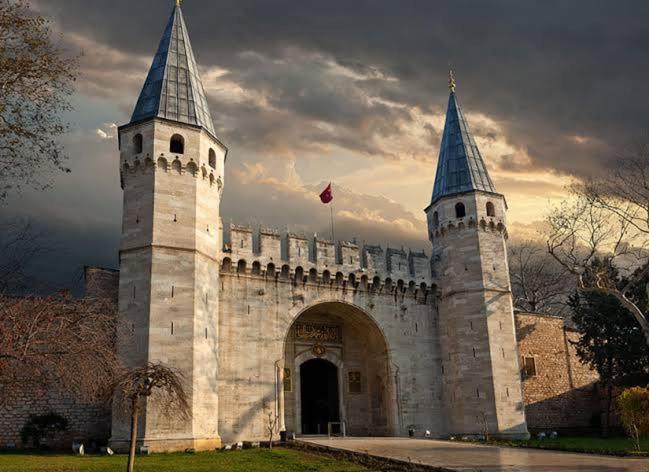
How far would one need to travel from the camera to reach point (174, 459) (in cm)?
1722

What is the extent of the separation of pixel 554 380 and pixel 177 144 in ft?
70.1

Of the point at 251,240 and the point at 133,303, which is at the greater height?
the point at 251,240

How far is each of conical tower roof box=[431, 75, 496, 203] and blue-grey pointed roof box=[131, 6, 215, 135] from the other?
11586 millimetres

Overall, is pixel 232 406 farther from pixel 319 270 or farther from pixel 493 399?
pixel 493 399

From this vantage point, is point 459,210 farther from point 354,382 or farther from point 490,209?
point 354,382

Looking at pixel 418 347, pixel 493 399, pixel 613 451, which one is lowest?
pixel 613 451

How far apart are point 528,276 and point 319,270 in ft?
79.7

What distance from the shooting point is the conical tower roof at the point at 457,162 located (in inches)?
1164

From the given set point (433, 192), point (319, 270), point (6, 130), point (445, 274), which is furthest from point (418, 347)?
point (6, 130)

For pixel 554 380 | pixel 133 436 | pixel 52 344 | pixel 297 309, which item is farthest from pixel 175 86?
pixel 554 380

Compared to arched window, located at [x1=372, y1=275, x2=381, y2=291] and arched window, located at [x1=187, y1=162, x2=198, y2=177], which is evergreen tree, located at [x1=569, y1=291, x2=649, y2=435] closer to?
arched window, located at [x1=372, y1=275, x2=381, y2=291]

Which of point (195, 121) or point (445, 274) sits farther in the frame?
point (445, 274)

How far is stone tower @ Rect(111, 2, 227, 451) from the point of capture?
66.6ft

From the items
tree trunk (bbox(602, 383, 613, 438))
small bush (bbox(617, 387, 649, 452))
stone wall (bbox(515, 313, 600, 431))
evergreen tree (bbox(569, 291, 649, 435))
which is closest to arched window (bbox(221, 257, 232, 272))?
small bush (bbox(617, 387, 649, 452))
